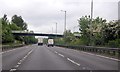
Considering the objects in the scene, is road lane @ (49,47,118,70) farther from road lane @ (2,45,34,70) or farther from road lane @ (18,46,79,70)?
Answer: road lane @ (2,45,34,70)

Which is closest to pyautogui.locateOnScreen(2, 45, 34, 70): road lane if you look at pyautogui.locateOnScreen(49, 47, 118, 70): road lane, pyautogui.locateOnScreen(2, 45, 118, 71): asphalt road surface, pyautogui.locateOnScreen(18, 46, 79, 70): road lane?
pyautogui.locateOnScreen(2, 45, 118, 71): asphalt road surface

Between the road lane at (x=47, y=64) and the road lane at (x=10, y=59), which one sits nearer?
the road lane at (x=47, y=64)

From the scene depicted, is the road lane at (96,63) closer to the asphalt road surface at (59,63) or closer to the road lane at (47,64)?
the asphalt road surface at (59,63)

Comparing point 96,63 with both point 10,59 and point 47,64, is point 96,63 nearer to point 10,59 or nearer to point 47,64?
point 47,64

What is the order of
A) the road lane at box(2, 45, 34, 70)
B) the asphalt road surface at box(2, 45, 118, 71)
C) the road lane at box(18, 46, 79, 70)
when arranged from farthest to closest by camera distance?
the road lane at box(2, 45, 34, 70) → the asphalt road surface at box(2, 45, 118, 71) → the road lane at box(18, 46, 79, 70)

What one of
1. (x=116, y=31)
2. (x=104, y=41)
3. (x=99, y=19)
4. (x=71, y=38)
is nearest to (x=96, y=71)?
(x=116, y=31)

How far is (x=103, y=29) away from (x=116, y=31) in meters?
4.80

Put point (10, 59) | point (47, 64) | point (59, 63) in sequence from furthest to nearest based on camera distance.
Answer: point (10, 59) → point (59, 63) → point (47, 64)

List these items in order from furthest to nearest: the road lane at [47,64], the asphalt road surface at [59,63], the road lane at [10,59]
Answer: the road lane at [10,59]
the asphalt road surface at [59,63]
the road lane at [47,64]

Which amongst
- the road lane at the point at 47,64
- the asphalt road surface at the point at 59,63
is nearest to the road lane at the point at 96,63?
the asphalt road surface at the point at 59,63

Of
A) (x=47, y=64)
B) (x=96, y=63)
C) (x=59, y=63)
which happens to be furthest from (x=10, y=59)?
(x=96, y=63)

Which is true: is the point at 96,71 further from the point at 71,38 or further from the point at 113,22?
the point at 71,38

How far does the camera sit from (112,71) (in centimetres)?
1692

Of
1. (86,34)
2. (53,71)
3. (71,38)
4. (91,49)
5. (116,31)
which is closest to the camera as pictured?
(53,71)
